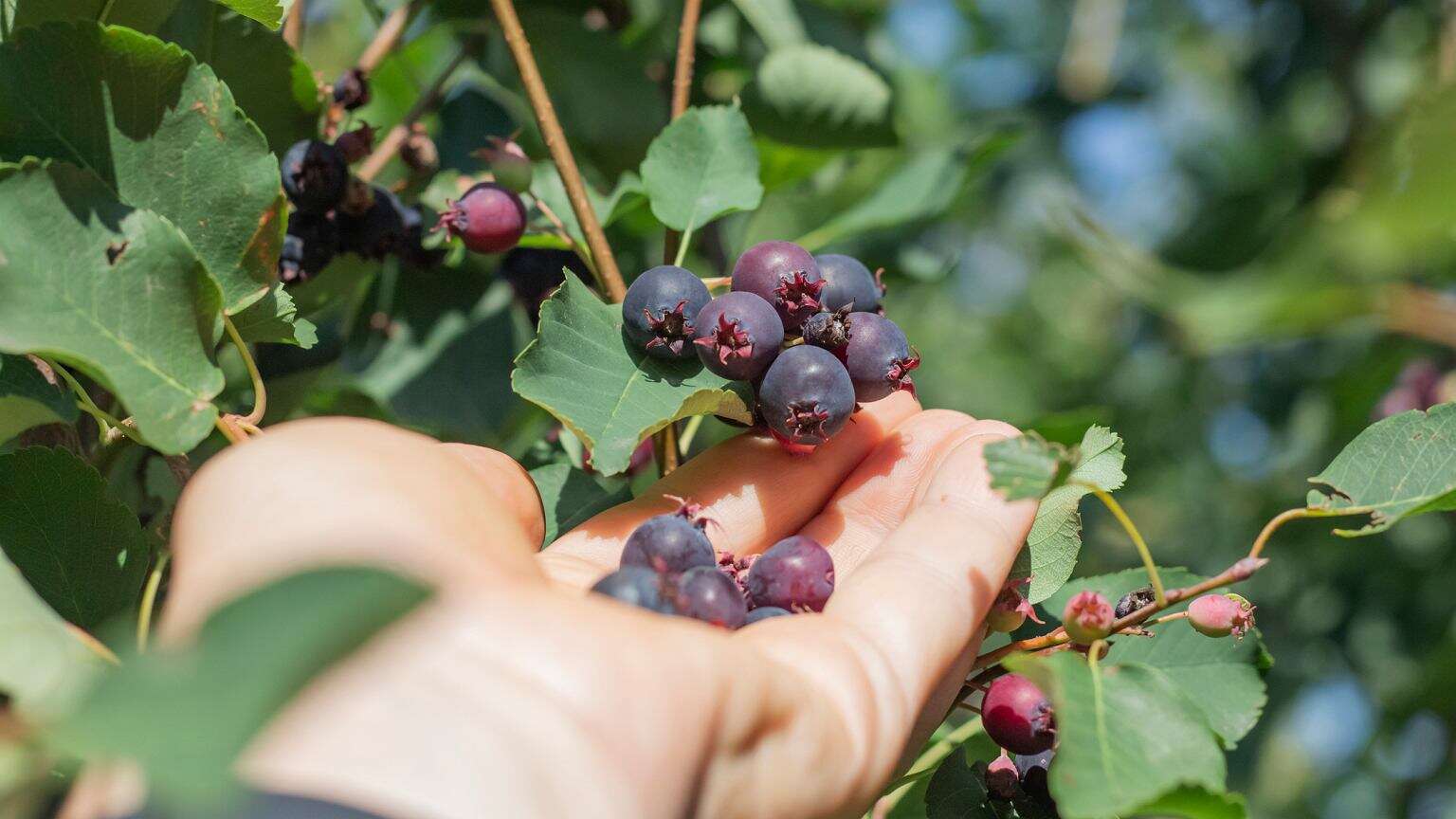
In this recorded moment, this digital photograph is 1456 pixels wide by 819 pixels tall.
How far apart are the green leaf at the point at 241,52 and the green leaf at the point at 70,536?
2.05 feet

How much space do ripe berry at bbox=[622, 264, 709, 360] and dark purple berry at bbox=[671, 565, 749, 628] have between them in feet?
1.08

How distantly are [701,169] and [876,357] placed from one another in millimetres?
496

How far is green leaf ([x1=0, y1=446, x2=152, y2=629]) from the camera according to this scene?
4.41 feet

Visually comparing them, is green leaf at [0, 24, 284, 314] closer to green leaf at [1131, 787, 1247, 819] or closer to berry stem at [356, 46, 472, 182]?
berry stem at [356, 46, 472, 182]

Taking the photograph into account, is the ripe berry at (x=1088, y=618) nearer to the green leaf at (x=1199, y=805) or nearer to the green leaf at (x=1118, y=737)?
the green leaf at (x=1118, y=737)

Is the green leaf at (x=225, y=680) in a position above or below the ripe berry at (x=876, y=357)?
above

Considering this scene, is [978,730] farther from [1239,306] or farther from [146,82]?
[146,82]

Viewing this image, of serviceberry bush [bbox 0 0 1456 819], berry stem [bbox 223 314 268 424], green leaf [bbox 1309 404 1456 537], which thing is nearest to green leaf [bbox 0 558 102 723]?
serviceberry bush [bbox 0 0 1456 819]

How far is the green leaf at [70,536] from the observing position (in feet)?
4.41

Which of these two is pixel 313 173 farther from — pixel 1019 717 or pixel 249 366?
pixel 1019 717

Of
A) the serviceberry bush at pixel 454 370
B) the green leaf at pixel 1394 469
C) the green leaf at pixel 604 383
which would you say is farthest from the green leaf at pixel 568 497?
the green leaf at pixel 1394 469

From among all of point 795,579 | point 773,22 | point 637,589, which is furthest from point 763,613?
point 773,22

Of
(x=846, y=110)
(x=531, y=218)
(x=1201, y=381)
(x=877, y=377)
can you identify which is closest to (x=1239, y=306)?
(x=877, y=377)

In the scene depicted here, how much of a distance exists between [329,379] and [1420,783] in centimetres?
302
